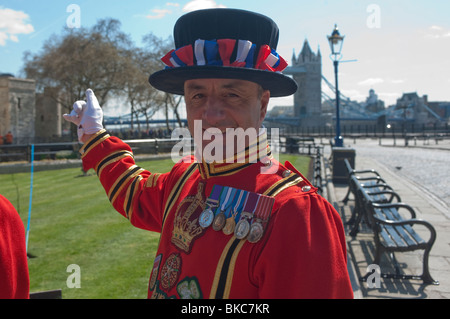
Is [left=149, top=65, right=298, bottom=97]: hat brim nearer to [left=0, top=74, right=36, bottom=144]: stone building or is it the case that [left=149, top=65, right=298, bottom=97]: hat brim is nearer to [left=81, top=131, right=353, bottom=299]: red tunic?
[left=81, top=131, right=353, bottom=299]: red tunic

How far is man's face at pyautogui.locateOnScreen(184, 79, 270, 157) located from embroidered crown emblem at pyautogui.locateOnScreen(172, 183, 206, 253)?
28cm

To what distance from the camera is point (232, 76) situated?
5.82 feet

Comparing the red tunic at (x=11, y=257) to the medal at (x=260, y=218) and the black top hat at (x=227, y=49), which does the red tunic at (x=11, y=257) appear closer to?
the black top hat at (x=227, y=49)

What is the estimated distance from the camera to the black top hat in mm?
1777

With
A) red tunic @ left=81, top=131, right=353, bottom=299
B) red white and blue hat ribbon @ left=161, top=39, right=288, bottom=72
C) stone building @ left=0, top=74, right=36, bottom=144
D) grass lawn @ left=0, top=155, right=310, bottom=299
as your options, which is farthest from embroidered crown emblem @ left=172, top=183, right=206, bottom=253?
stone building @ left=0, top=74, right=36, bottom=144

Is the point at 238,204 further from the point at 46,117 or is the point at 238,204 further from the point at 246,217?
the point at 46,117

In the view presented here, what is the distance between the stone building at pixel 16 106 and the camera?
109 ft

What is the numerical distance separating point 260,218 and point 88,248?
4.95 metres

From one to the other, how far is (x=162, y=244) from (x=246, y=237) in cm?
53

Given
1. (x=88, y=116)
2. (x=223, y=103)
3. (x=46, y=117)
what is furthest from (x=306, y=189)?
(x=46, y=117)

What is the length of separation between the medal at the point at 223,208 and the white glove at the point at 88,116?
3.60ft

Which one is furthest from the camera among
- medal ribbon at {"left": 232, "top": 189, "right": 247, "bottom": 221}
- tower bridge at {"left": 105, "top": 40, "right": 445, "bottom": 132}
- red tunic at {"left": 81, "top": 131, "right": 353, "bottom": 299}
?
tower bridge at {"left": 105, "top": 40, "right": 445, "bottom": 132}

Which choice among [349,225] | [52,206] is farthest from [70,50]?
[349,225]

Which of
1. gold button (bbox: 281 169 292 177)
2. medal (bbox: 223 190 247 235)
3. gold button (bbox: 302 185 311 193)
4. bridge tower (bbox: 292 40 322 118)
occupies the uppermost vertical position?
bridge tower (bbox: 292 40 322 118)
